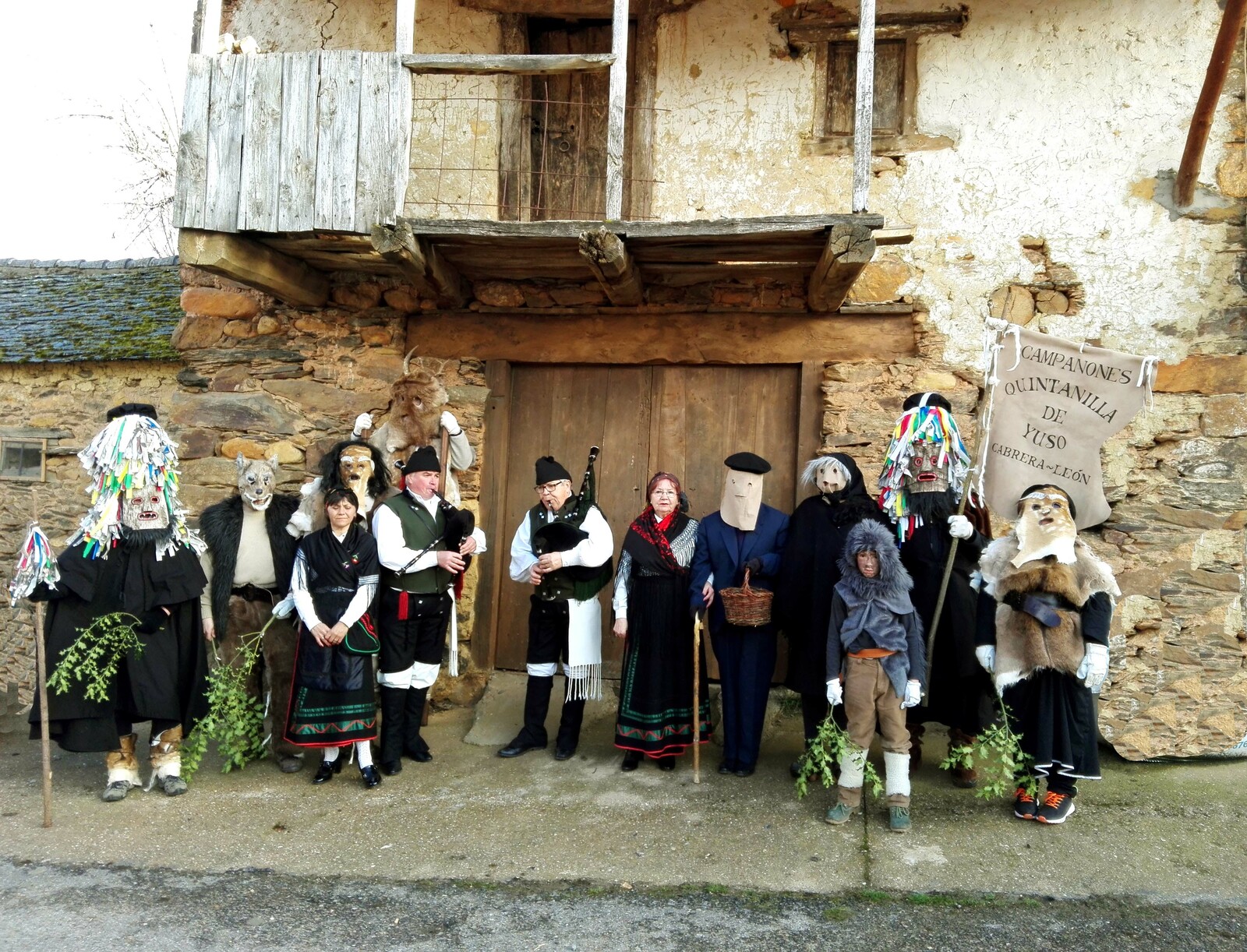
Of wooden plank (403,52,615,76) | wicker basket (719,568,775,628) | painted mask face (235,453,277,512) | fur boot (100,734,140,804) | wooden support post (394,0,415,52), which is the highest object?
wooden support post (394,0,415,52)

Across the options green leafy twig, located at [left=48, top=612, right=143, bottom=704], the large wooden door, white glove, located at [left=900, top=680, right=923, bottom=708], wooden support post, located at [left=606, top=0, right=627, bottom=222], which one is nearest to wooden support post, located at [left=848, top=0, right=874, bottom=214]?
wooden support post, located at [left=606, top=0, right=627, bottom=222]

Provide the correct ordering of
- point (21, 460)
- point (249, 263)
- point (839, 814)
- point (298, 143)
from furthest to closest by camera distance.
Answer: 1. point (21, 460)
2. point (249, 263)
3. point (298, 143)
4. point (839, 814)

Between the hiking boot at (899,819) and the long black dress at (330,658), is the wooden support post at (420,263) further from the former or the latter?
the hiking boot at (899,819)

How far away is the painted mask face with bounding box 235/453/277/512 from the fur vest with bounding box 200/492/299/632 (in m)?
0.07

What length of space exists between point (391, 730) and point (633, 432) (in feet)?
7.80

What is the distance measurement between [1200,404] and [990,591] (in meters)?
2.16

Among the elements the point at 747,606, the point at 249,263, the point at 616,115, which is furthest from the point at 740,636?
the point at 249,263

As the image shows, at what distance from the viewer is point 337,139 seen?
5820 millimetres

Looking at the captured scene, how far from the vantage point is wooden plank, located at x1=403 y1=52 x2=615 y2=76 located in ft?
18.4

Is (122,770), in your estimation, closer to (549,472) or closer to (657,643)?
(549,472)

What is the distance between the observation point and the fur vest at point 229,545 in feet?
18.1

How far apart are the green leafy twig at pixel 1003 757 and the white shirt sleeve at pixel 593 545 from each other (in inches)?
80.3

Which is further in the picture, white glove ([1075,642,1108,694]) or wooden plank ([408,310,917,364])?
wooden plank ([408,310,917,364])

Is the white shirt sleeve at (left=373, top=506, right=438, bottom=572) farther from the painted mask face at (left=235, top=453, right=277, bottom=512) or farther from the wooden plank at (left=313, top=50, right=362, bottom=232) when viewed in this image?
the wooden plank at (left=313, top=50, right=362, bottom=232)
